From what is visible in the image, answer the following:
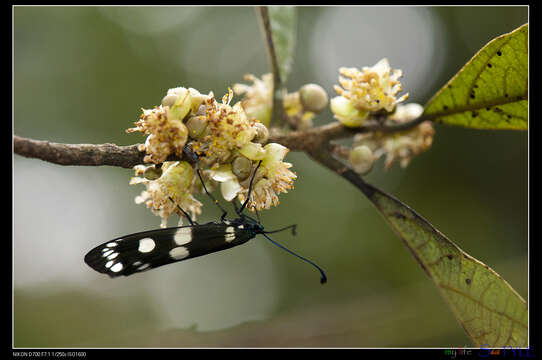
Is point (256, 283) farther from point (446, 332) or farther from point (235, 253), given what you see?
point (446, 332)

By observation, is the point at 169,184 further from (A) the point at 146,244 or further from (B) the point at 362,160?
(B) the point at 362,160

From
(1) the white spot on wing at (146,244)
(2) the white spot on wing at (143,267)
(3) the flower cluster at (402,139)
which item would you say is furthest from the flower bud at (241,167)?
(3) the flower cluster at (402,139)

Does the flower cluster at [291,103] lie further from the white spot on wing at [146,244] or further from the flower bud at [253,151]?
the white spot on wing at [146,244]

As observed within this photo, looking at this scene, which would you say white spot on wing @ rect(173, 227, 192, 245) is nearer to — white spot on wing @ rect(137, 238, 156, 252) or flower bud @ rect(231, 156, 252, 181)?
white spot on wing @ rect(137, 238, 156, 252)

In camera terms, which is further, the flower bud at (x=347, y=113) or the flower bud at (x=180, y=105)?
the flower bud at (x=347, y=113)

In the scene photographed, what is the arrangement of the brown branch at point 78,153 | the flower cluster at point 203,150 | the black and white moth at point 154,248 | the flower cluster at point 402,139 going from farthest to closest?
the flower cluster at point 402,139, the black and white moth at point 154,248, the flower cluster at point 203,150, the brown branch at point 78,153

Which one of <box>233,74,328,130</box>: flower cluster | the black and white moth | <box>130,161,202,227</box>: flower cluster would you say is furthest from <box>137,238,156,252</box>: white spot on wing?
<box>233,74,328,130</box>: flower cluster

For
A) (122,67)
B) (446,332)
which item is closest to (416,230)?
(446,332)
